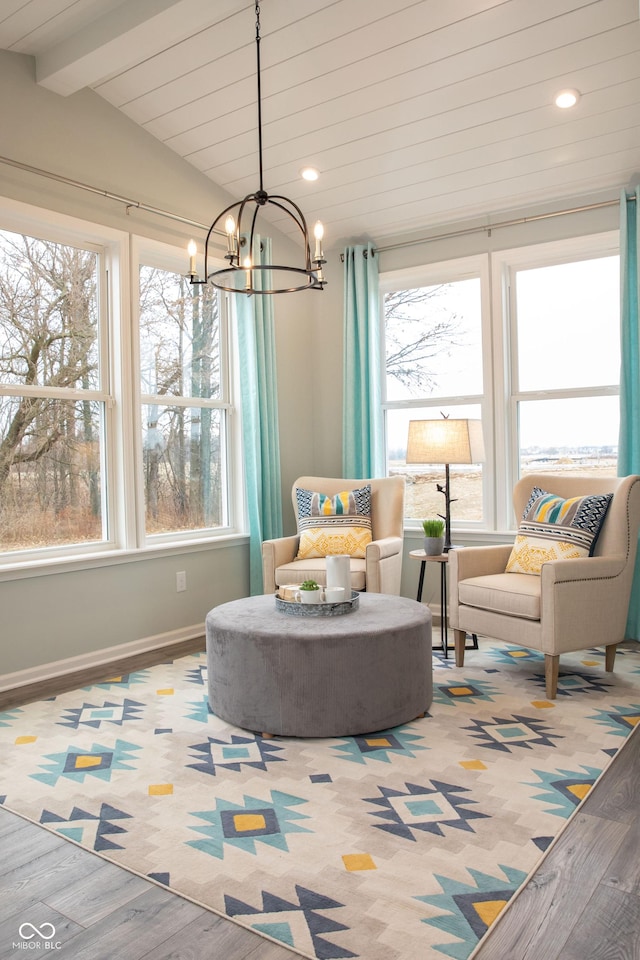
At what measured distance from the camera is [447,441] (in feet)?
13.3

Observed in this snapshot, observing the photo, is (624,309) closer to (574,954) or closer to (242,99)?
(242,99)

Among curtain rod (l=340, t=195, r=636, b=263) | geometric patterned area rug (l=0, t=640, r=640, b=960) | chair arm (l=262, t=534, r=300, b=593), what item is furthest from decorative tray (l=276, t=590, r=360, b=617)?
curtain rod (l=340, t=195, r=636, b=263)

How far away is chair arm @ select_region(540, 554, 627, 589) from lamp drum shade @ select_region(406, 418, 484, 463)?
89 cm

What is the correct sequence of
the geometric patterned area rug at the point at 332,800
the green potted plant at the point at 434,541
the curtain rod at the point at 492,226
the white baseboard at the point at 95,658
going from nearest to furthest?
the geometric patterned area rug at the point at 332,800 → the white baseboard at the point at 95,658 → the green potted plant at the point at 434,541 → the curtain rod at the point at 492,226

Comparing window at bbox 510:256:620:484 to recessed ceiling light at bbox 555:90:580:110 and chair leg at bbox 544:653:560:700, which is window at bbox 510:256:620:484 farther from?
chair leg at bbox 544:653:560:700

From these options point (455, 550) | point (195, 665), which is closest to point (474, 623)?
point (455, 550)

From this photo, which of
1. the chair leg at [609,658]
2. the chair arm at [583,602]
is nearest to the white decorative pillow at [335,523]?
the chair arm at [583,602]

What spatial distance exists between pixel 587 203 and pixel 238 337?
2263 millimetres

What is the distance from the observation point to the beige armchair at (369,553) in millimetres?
4031

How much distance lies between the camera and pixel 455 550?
3.74 metres

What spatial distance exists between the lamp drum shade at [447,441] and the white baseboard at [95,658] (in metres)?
1.73

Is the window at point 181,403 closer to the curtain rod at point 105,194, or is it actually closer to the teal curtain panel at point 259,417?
the teal curtain panel at point 259,417

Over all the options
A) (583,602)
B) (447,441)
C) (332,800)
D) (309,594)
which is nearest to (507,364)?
(447,441)

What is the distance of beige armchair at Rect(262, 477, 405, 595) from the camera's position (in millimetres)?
4031
